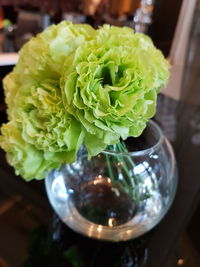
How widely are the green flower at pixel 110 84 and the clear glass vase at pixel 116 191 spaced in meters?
0.13

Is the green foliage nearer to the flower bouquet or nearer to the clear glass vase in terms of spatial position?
the flower bouquet

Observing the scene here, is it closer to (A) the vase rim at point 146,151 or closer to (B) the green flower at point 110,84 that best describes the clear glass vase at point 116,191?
(A) the vase rim at point 146,151

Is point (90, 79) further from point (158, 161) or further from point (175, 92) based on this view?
point (175, 92)

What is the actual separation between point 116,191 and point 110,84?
0.91 ft

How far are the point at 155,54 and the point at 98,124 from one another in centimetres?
13

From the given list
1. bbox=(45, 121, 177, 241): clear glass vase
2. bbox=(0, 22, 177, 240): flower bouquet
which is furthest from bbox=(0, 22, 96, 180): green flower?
bbox=(45, 121, 177, 241): clear glass vase

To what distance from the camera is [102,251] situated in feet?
1.65

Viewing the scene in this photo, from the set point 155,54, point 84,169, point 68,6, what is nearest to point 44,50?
point 155,54

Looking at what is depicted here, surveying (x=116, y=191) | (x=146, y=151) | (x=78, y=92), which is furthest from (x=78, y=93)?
(x=116, y=191)

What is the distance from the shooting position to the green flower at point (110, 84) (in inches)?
13.4

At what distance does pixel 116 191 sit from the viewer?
575mm

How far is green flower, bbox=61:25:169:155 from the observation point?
1.11ft

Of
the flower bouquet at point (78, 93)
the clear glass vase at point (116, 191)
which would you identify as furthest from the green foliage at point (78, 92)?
the clear glass vase at point (116, 191)

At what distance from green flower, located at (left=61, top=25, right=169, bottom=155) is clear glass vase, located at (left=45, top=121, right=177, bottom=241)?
0.43 ft
